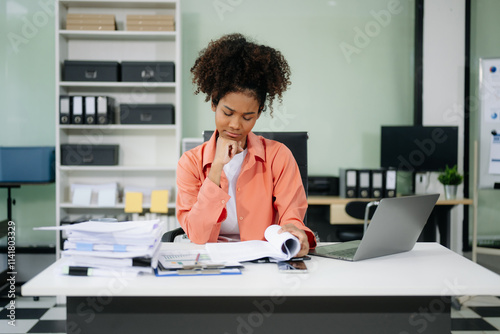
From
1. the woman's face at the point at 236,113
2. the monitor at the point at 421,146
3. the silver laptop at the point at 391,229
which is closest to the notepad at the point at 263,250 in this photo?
the silver laptop at the point at 391,229

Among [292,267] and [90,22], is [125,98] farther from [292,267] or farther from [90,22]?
[292,267]

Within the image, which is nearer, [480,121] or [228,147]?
[228,147]

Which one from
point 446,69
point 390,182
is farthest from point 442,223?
point 446,69

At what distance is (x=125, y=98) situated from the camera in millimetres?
3725

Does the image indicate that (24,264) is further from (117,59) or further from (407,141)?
(407,141)

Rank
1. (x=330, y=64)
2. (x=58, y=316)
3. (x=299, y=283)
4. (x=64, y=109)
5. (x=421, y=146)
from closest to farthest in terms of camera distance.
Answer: (x=299, y=283)
(x=58, y=316)
(x=64, y=109)
(x=421, y=146)
(x=330, y=64)

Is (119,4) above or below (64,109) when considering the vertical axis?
above

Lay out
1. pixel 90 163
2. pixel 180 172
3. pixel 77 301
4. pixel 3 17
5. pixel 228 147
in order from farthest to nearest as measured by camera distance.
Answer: pixel 3 17, pixel 90 163, pixel 180 172, pixel 228 147, pixel 77 301

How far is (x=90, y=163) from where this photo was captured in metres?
3.47

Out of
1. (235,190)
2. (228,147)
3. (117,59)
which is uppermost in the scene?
(117,59)

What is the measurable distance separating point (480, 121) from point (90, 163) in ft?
9.90

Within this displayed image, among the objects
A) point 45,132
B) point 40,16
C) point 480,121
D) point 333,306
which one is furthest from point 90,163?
point 480,121

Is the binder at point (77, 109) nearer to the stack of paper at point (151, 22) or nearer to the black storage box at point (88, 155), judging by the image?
the black storage box at point (88, 155)

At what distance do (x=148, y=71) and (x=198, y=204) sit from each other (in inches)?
86.3
